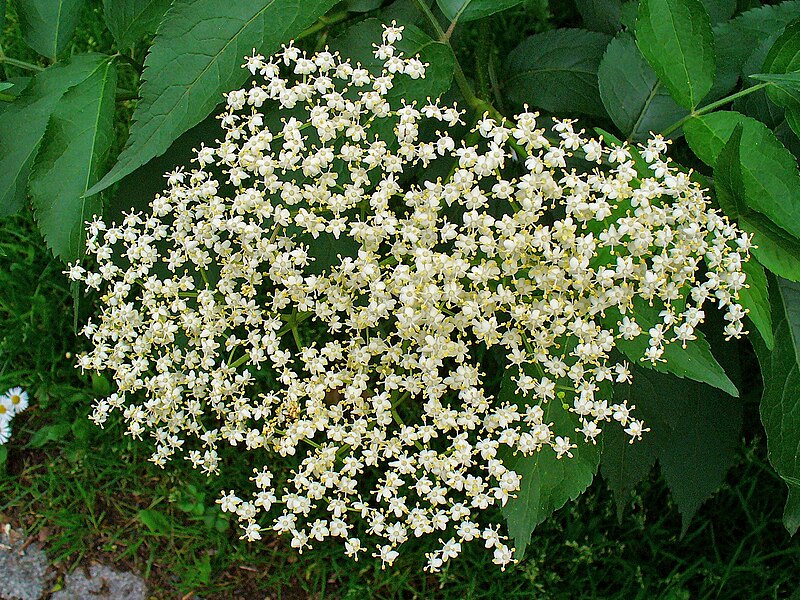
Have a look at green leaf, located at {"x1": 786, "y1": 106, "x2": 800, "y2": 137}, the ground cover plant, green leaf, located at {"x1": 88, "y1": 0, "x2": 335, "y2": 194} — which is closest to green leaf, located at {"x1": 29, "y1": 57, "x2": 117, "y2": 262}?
the ground cover plant

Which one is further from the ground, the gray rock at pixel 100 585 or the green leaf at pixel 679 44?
the green leaf at pixel 679 44

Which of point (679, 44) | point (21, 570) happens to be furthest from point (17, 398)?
point (679, 44)

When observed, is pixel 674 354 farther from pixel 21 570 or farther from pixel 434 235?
pixel 21 570

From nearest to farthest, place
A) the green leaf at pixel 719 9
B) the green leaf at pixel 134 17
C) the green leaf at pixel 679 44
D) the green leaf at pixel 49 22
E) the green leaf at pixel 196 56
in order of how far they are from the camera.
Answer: the green leaf at pixel 196 56 < the green leaf at pixel 679 44 < the green leaf at pixel 134 17 < the green leaf at pixel 49 22 < the green leaf at pixel 719 9

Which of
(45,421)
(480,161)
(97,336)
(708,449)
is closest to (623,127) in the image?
(480,161)

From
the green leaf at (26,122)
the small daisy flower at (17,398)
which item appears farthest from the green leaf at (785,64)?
the small daisy flower at (17,398)

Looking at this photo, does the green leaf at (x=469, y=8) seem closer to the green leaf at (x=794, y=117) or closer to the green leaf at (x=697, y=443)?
the green leaf at (x=794, y=117)

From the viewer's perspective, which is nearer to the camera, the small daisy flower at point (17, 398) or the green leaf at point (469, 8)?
the green leaf at point (469, 8)
